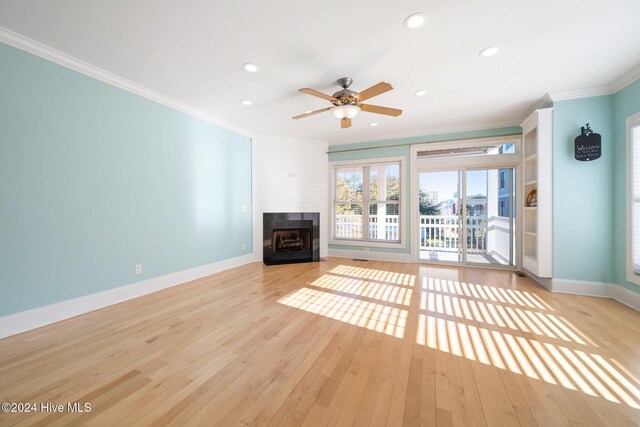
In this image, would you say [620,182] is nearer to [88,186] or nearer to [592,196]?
[592,196]

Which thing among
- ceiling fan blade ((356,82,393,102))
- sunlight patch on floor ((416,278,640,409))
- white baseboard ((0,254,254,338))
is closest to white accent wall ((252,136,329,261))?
white baseboard ((0,254,254,338))

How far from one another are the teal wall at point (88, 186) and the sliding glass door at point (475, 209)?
175 inches

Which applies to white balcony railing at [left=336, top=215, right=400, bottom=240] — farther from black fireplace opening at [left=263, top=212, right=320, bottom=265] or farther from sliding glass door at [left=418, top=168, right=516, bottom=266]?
black fireplace opening at [left=263, top=212, right=320, bottom=265]

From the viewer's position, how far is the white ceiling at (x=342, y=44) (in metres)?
1.88

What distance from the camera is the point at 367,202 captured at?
5.60m

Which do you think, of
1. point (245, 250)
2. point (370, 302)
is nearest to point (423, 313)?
point (370, 302)

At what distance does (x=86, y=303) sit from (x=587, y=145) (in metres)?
6.34

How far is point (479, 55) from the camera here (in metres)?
2.46

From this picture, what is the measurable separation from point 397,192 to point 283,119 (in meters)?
2.83

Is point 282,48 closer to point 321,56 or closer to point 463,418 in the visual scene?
point 321,56

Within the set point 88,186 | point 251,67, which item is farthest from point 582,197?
point 88,186

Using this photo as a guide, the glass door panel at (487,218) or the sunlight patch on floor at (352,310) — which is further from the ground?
the glass door panel at (487,218)

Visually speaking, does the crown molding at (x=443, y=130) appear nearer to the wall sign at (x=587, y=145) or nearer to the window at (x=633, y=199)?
the wall sign at (x=587, y=145)

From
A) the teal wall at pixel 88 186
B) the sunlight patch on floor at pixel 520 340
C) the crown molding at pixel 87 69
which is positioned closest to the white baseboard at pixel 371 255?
the sunlight patch on floor at pixel 520 340
